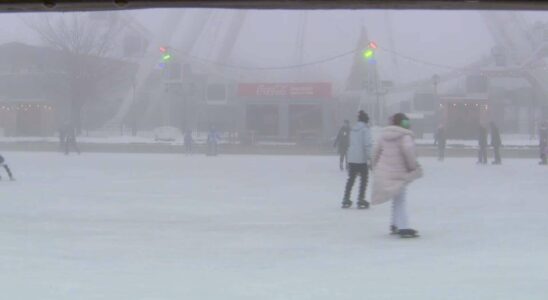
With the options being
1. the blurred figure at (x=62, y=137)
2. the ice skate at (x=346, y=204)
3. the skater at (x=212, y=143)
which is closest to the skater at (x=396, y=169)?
the ice skate at (x=346, y=204)

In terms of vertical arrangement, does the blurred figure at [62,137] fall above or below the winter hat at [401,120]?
below

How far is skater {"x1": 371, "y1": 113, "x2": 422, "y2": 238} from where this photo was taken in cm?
544

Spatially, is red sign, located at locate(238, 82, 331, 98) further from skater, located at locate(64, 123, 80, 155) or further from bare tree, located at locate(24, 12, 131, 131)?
skater, located at locate(64, 123, 80, 155)

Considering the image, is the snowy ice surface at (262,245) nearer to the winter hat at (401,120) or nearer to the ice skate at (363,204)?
the ice skate at (363,204)

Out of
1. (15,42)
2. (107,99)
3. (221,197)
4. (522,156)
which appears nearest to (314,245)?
(221,197)

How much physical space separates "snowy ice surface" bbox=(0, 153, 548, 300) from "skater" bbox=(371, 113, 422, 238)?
0.97ft

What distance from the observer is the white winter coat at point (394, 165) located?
5.48 m

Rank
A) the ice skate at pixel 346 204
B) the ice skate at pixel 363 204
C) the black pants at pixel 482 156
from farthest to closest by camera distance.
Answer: the black pants at pixel 482 156 < the ice skate at pixel 346 204 < the ice skate at pixel 363 204

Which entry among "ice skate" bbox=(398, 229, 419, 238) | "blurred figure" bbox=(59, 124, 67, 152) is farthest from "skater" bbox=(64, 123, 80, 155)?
"ice skate" bbox=(398, 229, 419, 238)

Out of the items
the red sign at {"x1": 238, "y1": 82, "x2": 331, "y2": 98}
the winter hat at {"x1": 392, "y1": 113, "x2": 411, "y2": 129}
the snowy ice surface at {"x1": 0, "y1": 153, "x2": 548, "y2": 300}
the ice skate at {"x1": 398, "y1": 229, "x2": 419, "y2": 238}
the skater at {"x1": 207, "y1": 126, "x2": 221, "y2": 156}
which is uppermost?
the red sign at {"x1": 238, "y1": 82, "x2": 331, "y2": 98}

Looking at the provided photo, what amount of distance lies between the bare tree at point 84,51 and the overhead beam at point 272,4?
74.1 feet

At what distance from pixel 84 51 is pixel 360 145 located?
21.8 meters

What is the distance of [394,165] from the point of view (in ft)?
18.2

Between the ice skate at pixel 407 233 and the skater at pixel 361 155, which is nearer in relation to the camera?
the ice skate at pixel 407 233
